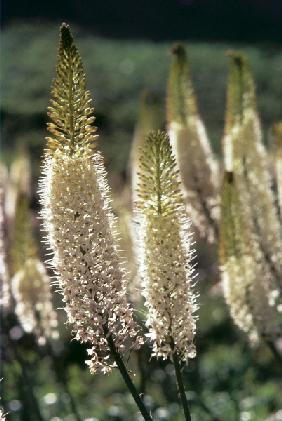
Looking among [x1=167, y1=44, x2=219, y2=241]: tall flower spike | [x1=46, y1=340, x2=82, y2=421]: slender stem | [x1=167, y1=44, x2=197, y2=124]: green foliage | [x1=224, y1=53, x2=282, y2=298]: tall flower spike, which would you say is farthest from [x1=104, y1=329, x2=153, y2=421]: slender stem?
[x1=167, y1=44, x2=219, y2=241]: tall flower spike

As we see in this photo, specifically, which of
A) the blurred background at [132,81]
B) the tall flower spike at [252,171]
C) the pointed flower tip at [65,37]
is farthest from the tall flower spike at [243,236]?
the blurred background at [132,81]

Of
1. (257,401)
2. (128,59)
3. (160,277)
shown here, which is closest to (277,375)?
(257,401)

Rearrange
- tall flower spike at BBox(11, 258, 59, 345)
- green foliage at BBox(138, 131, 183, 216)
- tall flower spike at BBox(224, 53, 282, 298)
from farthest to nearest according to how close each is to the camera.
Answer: tall flower spike at BBox(11, 258, 59, 345)
tall flower spike at BBox(224, 53, 282, 298)
green foliage at BBox(138, 131, 183, 216)

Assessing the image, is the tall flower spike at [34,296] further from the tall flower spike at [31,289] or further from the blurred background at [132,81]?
the blurred background at [132,81]

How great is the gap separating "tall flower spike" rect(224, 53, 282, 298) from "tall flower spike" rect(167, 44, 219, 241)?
0.55 metres

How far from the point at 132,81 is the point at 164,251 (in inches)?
1173

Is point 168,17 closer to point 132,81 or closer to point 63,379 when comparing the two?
point 132,81

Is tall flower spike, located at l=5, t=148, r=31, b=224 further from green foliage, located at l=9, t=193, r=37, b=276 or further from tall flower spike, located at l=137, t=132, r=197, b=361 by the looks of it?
tall flower spike, located at l=137, t=132, r=197, b=361

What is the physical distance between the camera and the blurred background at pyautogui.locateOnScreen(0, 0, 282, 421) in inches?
450

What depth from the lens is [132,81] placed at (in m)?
33.8

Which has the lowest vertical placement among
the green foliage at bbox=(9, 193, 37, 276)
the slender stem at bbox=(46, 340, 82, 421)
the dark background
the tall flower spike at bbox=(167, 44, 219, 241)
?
the slender stem at bbox=(46, 340, 82, 421)

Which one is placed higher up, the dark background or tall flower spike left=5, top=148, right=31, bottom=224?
the dark background

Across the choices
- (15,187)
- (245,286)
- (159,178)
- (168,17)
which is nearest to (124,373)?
(159,178)

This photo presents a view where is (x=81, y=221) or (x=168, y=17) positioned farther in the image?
(x=168, y=17)
